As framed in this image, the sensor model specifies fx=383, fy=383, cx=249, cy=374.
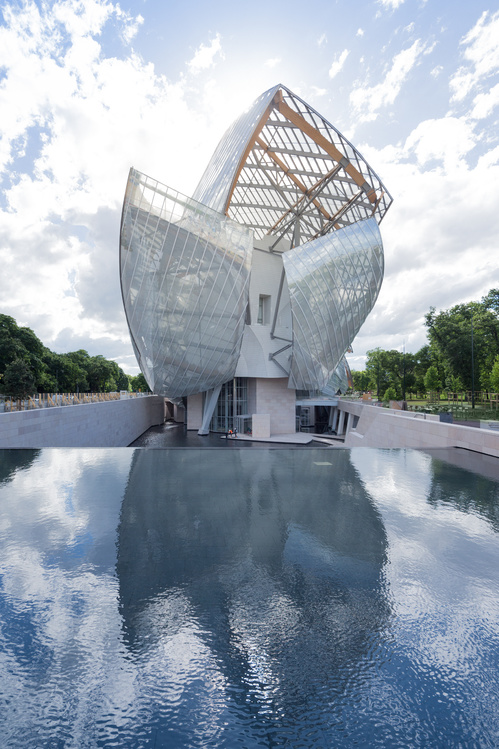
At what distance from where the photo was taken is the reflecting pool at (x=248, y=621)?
96.3 inches

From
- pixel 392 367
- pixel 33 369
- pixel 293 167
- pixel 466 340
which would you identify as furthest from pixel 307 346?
pixel 392 367

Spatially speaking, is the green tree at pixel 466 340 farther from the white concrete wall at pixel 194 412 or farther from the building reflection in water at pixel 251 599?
the building reflection in water at pixel 251 599

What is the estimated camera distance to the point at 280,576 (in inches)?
163

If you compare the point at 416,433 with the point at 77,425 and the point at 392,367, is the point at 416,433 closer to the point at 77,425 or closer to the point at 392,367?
the point at 77,425

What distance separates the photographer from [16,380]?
41531 millimetres

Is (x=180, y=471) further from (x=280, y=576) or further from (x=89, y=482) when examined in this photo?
(x=280, y=576)

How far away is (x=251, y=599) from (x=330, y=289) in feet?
87.6

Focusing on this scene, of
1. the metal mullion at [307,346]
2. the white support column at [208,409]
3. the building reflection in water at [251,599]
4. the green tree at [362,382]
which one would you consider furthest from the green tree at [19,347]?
the green tree at [362,382]

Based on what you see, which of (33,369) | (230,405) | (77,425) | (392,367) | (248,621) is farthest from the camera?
(392,367)

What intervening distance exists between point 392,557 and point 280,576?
1.47m

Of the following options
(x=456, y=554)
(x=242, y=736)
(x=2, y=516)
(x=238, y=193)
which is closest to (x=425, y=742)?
(x=242, y=736)

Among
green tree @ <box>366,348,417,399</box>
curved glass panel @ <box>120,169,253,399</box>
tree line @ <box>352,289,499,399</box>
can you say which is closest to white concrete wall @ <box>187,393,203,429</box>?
curved glass panel @ <box>120,169,253,399</box>

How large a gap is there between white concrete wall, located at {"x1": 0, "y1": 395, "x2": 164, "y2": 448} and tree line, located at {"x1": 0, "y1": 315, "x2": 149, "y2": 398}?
13253mm

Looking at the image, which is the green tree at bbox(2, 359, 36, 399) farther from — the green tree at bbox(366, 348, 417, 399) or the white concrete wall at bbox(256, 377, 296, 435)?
the green tree at bbox(366, 348, 417, 399)
